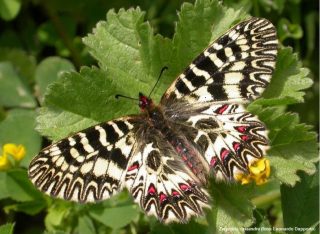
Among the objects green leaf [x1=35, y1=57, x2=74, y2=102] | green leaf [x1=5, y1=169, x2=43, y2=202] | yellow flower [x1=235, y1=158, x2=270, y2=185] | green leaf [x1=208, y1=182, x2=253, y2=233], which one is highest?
green leaf [x1=35, y1=57, x2=74, y2=102]

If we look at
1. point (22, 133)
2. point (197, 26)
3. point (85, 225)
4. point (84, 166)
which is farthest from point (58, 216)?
point (197, 26)

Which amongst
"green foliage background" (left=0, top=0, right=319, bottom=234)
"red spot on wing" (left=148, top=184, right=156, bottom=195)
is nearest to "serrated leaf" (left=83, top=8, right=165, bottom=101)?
"green foliage background" (left=0, top=0, right=319, bottom=234)

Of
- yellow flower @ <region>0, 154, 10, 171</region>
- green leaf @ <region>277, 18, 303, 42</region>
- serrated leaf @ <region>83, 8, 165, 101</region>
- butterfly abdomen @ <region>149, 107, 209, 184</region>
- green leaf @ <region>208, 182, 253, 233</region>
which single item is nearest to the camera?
butterfly abdomen @ <region>149, 107, 209, 184</region>

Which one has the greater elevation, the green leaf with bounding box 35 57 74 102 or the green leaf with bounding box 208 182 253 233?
the green leaf with bounding box 35 57 74 102

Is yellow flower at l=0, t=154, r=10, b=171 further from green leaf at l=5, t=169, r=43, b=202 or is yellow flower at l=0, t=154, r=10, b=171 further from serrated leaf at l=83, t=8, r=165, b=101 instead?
serrated leaf at l=83, t=8, r=165, b=101

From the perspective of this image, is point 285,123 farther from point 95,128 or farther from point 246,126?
point 95,128

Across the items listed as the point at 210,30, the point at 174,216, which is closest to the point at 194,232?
the point at 174,216
